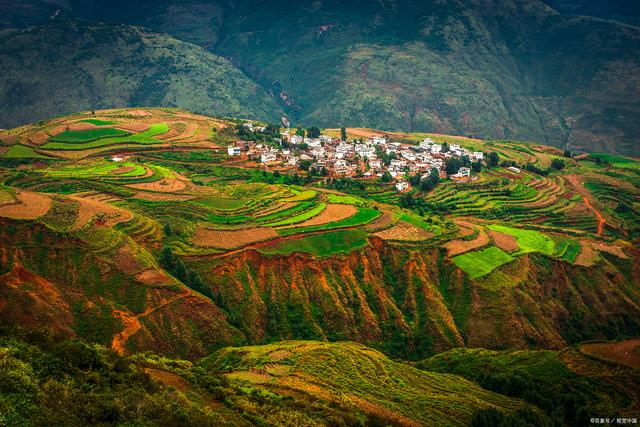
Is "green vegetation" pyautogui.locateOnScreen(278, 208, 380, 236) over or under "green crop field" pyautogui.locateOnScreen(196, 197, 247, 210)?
under

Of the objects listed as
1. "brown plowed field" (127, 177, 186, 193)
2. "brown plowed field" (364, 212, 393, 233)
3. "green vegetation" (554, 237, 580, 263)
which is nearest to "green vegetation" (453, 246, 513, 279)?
"green vegetation" (554, 237, 580, 263)

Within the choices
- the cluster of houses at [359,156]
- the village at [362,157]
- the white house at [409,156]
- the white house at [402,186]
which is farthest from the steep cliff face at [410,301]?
the white house at [409,156]

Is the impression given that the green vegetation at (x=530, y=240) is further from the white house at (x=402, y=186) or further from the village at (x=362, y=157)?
the village at (x=362, y=157)

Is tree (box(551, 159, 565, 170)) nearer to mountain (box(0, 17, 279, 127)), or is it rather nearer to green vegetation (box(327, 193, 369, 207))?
green vegetation (box(327, 193, 369, 207))

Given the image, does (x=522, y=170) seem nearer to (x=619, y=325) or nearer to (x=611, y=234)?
(x=611, y=234)

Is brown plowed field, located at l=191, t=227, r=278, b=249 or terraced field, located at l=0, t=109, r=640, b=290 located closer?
brown plowed field, located at l=191, t=227, r=278, b=249

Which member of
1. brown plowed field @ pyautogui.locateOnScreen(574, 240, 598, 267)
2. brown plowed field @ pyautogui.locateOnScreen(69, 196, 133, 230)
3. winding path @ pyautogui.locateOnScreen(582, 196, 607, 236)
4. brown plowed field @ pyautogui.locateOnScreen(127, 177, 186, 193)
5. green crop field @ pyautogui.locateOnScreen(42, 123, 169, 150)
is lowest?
winding path @ pyautogui.locateOnScreen(582, 196, 607, 236)

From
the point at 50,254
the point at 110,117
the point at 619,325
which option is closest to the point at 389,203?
the point at 619,325
